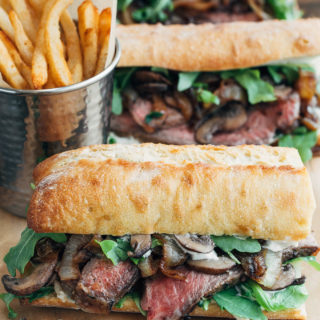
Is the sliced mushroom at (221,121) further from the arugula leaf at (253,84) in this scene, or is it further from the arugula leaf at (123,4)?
the arugula leaf at (123,4)

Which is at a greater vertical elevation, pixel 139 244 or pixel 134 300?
pixel 139 244

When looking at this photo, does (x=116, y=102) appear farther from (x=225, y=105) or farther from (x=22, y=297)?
(x=22, y=297)

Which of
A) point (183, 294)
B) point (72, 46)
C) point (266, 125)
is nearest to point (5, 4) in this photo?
point (72, 46)

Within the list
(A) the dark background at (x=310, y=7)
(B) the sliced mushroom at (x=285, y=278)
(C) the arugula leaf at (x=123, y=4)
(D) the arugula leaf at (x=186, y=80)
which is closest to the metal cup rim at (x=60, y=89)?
(D) the arugula leaf at (x=186, y=80)

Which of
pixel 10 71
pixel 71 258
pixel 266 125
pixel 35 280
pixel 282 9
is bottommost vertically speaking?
pixel 266 125

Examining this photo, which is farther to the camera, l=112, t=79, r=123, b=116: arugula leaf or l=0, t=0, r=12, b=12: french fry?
l=112, t=79, r=123, b=116: arugula leaf

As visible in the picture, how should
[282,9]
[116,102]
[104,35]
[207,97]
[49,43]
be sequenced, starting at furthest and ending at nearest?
1. [282,9]
2. [116,102]
3. [207,97]
4. [104,35]
5. [49,43]

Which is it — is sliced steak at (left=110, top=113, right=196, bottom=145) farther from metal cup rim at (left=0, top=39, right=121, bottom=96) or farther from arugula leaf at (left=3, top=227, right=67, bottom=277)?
arugula leaf at (left=3, top=227, right=67, bottom=277)

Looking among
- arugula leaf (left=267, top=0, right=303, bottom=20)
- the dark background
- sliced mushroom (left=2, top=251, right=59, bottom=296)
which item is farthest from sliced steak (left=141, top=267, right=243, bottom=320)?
the dark background
